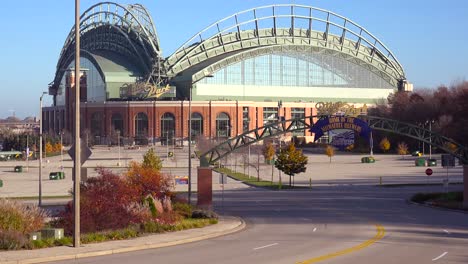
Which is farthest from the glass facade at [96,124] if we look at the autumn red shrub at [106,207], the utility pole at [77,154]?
the utility pole at [77,154]

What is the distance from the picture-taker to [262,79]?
158 meters

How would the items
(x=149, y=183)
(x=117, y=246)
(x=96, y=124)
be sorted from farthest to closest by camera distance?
(x=96, y=124)
(x=149, y=183)
(x=117, y=246)

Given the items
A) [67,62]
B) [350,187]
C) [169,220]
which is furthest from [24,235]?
[67,62]

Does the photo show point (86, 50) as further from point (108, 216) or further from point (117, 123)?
point (108, 216)

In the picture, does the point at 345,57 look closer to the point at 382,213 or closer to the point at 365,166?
the point at 365,166

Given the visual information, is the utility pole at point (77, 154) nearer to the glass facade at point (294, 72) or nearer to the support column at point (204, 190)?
the support column at point (204, 190)

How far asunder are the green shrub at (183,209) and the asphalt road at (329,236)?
3.35 metres

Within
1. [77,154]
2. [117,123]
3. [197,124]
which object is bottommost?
[77,154]

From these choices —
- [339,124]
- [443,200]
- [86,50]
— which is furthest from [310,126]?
[86,50]

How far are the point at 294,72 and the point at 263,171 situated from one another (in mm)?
62254

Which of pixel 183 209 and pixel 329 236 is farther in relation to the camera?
pixel 183 209

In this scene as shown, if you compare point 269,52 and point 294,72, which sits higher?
point 269,52

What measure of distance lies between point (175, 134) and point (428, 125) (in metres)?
51.7

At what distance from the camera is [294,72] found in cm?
15925
